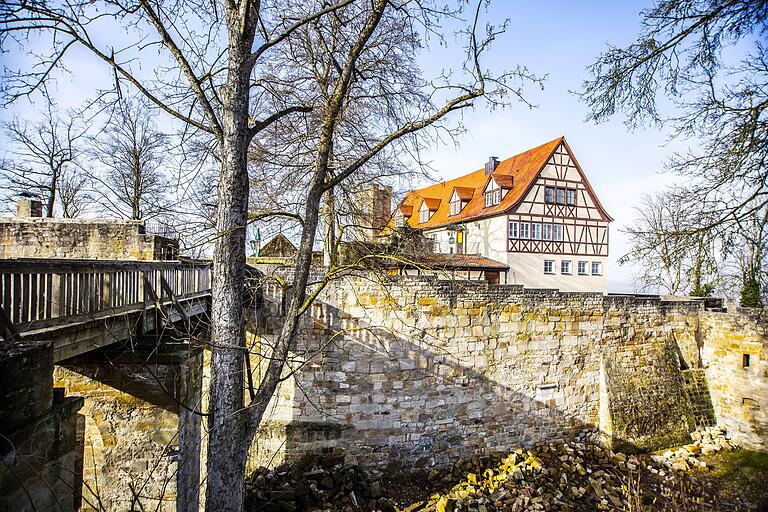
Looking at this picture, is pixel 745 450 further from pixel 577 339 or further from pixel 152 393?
pixel 152 393

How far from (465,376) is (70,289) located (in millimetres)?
7661

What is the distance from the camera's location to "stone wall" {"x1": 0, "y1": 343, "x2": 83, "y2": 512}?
79.9 inches

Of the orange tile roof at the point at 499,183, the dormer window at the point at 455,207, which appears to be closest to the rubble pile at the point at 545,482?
the orange tile roof at the point at 499,183

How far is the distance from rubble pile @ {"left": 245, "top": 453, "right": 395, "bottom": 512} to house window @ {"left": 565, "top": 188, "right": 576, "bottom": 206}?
16.7 meters

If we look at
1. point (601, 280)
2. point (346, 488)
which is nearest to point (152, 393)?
point (346, 488)

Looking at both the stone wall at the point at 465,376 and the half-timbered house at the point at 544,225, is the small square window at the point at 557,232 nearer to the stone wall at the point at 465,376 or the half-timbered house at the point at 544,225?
the half-timbered house at the point at 544,225

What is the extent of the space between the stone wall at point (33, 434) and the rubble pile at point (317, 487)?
4.95 meters

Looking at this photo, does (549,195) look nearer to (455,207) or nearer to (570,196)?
(570,196)

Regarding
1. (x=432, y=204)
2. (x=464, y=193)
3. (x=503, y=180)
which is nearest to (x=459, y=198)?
(x=464, y=193)

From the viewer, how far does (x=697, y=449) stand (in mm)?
10805

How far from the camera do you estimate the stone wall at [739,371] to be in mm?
11070

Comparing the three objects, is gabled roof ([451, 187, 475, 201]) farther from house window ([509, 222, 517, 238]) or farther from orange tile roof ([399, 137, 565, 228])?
house window ([509, 222, 517, 238])

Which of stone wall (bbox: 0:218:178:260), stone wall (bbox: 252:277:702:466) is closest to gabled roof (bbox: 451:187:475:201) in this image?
stone wall (bbox: 252:277:702:466)

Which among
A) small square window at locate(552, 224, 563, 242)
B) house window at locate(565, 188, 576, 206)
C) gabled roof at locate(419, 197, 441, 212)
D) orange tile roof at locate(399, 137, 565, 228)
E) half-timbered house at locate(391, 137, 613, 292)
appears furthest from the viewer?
gabled roof at locate(419, 197, 441, 212)
